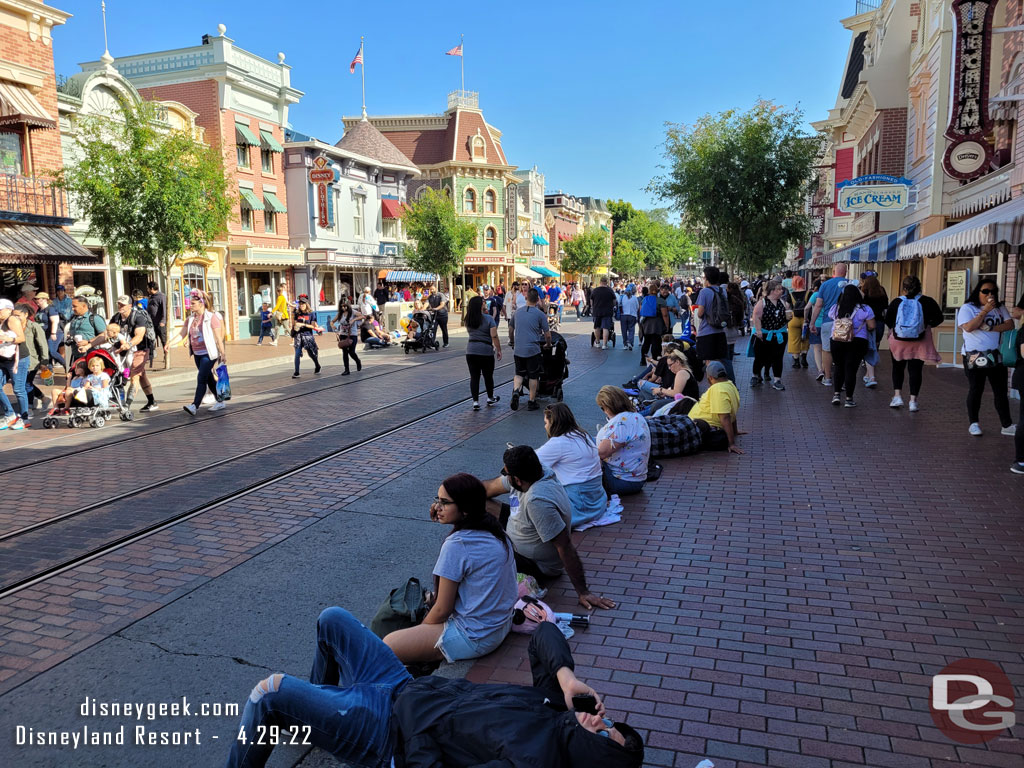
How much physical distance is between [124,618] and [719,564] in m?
3.72

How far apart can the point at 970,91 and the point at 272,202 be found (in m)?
23.9

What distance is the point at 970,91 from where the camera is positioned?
13.1 metres

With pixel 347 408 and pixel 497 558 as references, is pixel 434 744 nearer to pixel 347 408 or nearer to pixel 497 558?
pixel 497 558

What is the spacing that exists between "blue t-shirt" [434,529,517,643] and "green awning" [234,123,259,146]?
89.6 feet

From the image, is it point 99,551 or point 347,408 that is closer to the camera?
point 99,551

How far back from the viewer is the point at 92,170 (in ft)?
53.3

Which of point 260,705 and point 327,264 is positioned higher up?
point 327,264

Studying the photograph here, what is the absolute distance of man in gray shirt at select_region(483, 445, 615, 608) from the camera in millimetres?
4262

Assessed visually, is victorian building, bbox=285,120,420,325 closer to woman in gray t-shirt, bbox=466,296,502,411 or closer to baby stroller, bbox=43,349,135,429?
baby stroller, bbox=43,349,135,429

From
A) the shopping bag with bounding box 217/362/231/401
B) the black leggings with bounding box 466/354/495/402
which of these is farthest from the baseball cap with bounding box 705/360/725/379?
the shopping bag with bounding box 217/362/231/401

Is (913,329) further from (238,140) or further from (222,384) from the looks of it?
(238,140)

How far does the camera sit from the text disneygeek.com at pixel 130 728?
3.17 meters

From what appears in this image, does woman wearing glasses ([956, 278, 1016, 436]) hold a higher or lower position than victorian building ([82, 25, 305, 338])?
lower

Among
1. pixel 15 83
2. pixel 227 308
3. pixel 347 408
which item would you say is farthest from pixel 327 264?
pixel 347 408
